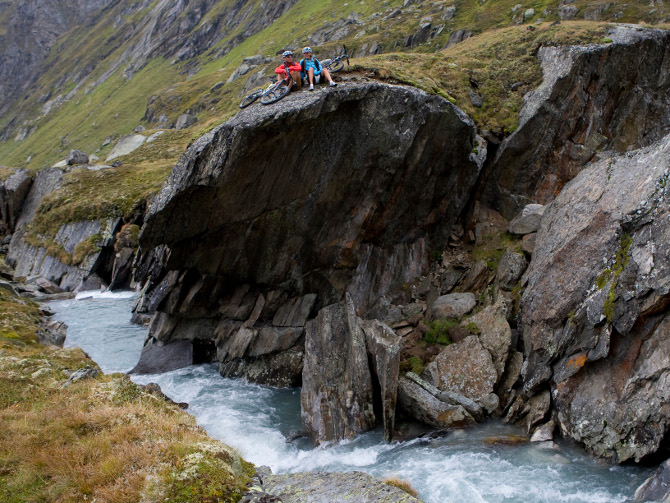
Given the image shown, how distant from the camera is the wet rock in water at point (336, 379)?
64.7ft

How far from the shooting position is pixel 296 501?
10727mm

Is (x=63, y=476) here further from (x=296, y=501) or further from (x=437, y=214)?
(x=437, y=214)

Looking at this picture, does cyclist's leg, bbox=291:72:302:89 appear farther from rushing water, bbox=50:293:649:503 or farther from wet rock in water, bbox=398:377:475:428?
rushing water, bbox=50:293:649:503

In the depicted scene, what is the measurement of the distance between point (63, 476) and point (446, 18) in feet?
266

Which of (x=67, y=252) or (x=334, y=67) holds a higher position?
(x=334, y=67)

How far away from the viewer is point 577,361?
17.7 meters

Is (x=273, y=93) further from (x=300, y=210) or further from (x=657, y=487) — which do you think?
(x=657, y=487)

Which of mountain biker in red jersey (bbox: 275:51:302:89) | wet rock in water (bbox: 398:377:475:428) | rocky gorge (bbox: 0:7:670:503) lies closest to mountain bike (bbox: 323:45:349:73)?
mountain biker in red jersey (bbox: 275:51:302:89)

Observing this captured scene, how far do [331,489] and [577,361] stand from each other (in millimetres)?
11572

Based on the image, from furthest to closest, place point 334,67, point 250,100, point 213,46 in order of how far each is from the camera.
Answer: point 213,46, point 334,67, point 250,100

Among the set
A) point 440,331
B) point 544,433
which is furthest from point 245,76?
point 544,433

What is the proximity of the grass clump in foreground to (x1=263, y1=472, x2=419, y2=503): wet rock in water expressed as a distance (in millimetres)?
938

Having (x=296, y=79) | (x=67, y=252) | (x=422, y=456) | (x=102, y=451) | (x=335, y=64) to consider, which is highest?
(x=335, y=64)

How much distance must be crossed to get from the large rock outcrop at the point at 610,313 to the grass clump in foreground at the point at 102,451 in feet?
41.6
